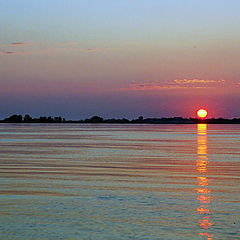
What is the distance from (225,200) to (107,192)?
155 inches

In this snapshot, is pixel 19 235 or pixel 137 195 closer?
pixel 19 235

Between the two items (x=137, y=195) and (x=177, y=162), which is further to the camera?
(x=177, y=162)

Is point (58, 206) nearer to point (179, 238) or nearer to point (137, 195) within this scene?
point (137, 195)

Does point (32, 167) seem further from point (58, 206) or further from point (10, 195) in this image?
point (58, 206)

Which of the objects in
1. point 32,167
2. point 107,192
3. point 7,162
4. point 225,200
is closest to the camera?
point 225,200

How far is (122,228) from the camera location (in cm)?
1185

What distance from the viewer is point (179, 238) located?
1102cm

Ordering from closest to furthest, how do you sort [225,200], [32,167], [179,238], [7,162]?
[179,238] → [225,200] → [32,167] → [7,162]

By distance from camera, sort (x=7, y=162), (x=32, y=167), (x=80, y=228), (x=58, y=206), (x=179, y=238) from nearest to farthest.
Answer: (x=179, y=238)
(x=80, y=228)
(x=58, y=206)
(x=32, y=167)
(x=7, y=162)

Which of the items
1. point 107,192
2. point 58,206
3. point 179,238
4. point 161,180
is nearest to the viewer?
point 179,238

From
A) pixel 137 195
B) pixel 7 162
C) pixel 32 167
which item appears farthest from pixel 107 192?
pixel 7 162

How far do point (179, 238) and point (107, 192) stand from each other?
586 cm

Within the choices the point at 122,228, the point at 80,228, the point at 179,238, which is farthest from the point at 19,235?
the point at 179,238

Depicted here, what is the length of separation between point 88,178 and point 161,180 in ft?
9.97
